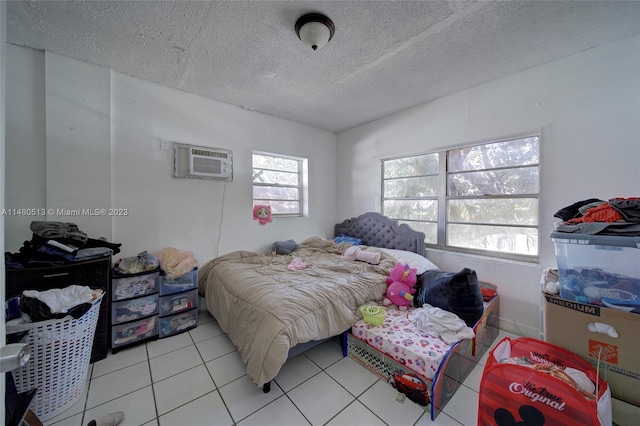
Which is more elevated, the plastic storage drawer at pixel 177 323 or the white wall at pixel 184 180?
the white wall at pixel 184 180

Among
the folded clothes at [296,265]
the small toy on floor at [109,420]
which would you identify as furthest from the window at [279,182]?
the small toy on floor at [109,420]

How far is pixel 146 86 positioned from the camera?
2.48 meters

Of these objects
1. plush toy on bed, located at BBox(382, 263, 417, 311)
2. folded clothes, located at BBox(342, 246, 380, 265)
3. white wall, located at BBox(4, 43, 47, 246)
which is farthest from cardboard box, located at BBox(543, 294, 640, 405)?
white wall, located at BBox(4, 43, 47, 246)

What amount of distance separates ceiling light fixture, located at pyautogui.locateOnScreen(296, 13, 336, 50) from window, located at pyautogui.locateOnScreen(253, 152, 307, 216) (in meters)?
1.89

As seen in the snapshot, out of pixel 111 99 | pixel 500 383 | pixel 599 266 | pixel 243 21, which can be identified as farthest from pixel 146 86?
pixel 599 266

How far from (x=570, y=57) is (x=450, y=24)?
52.2 inches

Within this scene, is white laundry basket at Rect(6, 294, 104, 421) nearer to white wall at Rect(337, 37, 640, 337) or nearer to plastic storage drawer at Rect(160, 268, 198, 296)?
plastic storage drawer at Rect(160, 268, 198, 296)

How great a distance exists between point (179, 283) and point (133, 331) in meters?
0.51

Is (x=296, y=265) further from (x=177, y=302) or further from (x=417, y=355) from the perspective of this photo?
(x=417, y=355)

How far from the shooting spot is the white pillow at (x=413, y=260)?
2566mm

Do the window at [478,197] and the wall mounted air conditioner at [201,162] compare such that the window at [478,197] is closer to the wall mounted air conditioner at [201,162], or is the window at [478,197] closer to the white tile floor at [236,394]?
the white tile floor at [236,394]

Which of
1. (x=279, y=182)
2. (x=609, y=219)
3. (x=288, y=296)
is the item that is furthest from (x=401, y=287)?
(x=279, y=182)

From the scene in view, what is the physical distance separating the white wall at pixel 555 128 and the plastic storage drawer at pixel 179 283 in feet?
9.35

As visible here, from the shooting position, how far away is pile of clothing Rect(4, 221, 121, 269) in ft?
5.39
